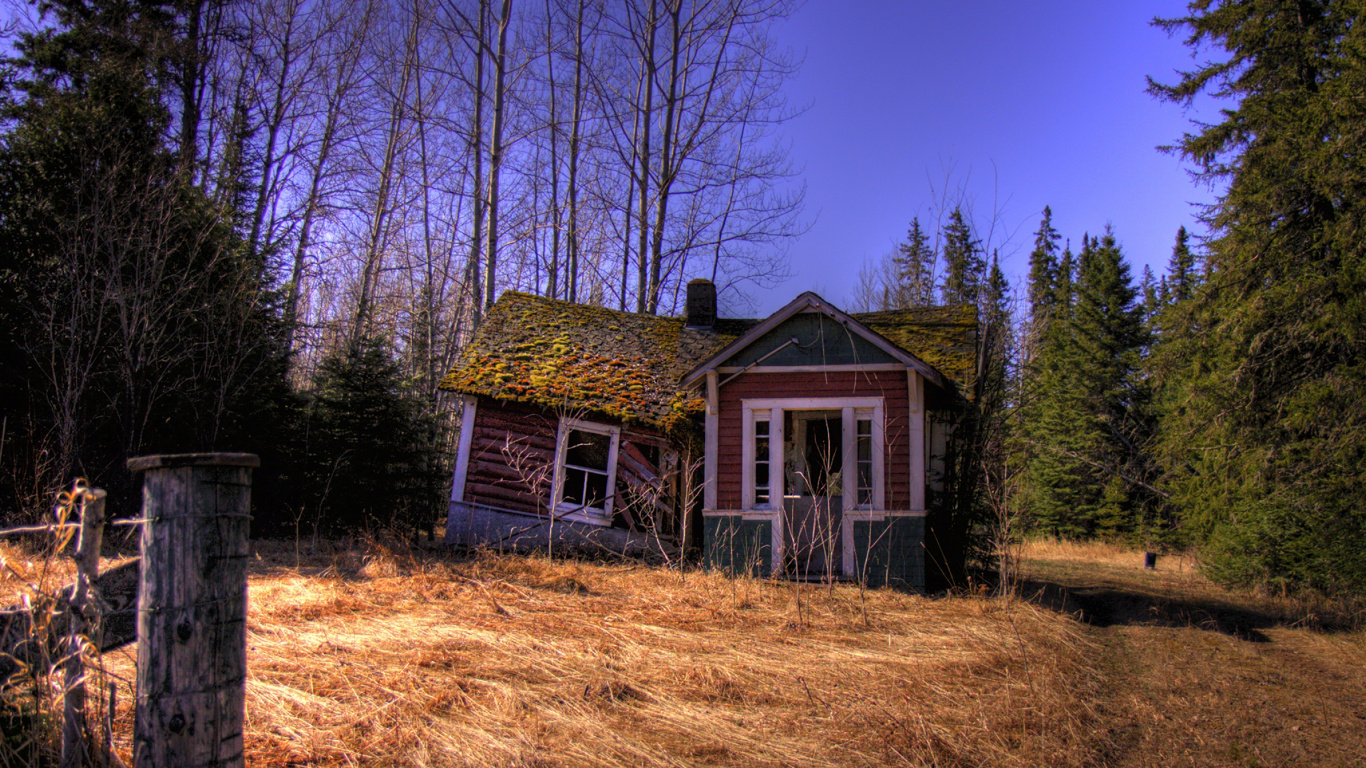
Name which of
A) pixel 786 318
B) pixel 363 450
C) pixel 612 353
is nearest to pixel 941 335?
pixel 786 318

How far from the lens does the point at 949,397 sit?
12.0 m

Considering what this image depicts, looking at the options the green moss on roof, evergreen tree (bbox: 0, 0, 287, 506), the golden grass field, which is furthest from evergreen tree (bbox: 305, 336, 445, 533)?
the green moss on roof

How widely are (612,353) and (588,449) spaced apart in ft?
7.06

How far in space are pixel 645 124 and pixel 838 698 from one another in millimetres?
20464

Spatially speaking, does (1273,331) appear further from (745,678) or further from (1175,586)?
(745,678)

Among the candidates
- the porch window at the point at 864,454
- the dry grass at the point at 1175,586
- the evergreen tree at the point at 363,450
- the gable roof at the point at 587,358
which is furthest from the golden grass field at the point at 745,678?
the evergreen tree at the point at 363,450

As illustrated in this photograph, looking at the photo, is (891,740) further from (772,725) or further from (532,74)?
(532,74)

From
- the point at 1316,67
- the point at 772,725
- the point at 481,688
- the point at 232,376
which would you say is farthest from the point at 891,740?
the point at 1316,67

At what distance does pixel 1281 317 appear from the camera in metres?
12.0

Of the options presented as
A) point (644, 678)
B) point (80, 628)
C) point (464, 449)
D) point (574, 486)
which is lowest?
point (644, 678)

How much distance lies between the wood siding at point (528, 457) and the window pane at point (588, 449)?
2.23 feet

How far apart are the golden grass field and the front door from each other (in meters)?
1.35

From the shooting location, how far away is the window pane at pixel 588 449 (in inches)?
561

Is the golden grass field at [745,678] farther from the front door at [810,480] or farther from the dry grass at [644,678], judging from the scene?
the front door at [810,480]
